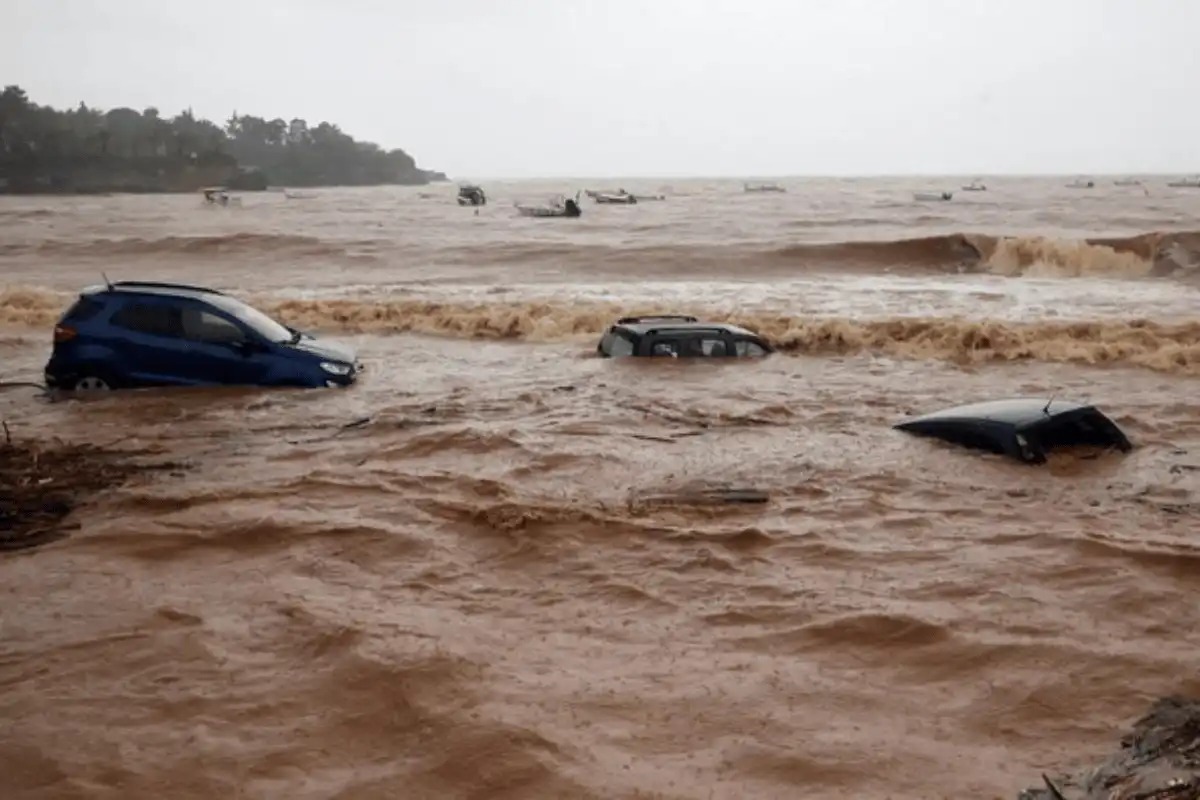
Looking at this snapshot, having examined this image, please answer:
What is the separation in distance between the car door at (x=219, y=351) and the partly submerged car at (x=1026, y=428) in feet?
25.5

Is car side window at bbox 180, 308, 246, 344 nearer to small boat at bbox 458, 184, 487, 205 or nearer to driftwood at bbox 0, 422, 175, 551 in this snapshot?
driftwood at bbox 0, 422, 175, 551

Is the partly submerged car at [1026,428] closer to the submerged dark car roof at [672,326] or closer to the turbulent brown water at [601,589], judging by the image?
the turbulent brown water at [601,589]

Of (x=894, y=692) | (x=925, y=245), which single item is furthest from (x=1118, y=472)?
(x=925, y=245)

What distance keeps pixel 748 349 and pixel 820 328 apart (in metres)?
3.43

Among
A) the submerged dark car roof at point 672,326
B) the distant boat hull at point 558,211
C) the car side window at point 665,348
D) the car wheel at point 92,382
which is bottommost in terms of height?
the car wheel at point 92,382

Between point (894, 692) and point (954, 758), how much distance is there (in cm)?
72

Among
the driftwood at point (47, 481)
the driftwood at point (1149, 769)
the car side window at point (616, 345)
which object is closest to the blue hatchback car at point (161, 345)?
the driftwood at point (47, 481)

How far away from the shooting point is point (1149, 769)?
3.86 m

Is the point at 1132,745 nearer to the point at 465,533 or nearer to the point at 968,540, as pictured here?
the point at 968,540

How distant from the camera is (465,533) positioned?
8.00 m

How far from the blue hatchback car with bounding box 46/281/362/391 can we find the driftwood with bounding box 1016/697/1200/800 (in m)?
10.4

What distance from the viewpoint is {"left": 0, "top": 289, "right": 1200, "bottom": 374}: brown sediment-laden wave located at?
16.8m

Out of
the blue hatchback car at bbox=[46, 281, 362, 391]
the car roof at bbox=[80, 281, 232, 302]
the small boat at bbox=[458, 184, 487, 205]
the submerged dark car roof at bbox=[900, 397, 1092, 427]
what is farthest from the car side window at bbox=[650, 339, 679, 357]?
the small boat at bbox=[458, 184, 487, 205]

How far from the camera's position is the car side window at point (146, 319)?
500 inches
